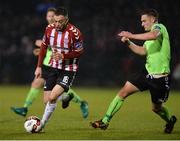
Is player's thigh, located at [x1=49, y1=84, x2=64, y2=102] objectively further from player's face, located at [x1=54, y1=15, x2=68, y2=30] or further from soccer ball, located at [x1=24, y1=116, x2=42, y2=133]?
player's face, located at [x1=54, y1=15, x2=68, y2=30]

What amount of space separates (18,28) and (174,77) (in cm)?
752

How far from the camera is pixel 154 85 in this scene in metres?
10.7

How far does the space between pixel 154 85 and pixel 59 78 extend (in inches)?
62.0

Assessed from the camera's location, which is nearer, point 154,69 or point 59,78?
point 154,69

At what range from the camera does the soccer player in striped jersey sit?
34.8 ft

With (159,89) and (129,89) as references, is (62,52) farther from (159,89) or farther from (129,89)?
(159,89)

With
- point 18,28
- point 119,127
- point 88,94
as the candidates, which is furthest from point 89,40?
point 119,127

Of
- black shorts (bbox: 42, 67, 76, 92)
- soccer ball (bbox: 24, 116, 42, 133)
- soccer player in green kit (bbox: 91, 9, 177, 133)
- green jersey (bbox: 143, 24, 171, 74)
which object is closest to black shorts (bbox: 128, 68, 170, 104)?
soccer player in green kit (bbox: 91, 9, 177, 133)

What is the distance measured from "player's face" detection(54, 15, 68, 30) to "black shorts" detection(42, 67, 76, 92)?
0.78 metres

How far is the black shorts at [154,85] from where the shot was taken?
10.7 meters

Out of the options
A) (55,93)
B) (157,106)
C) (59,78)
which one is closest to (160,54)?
(157,106)

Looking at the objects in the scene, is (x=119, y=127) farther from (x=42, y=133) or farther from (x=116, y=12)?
(x=116, y=12)

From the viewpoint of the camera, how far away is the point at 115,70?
89.9ft

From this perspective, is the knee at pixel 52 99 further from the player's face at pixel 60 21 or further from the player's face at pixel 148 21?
the player's face at pixel 148 21
